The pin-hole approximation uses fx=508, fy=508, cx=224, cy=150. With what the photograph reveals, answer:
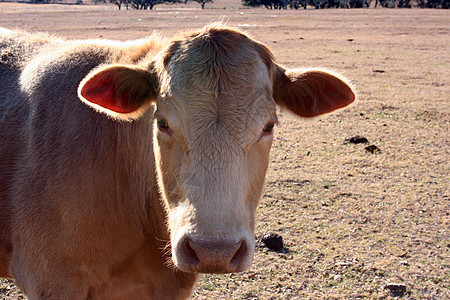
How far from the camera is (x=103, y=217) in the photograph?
3.34 m

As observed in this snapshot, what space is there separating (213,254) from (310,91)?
4.54 feet

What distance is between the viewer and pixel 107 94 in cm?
317

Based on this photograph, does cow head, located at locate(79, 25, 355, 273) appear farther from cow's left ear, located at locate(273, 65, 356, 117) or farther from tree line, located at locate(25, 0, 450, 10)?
tree line, located at locate(25, 0, 450, 10)

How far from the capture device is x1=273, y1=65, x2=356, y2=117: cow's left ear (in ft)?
10.7

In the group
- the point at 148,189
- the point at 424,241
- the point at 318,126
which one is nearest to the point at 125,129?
the point at 148,189

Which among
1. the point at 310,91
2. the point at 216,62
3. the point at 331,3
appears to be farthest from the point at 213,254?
the point at 331,3

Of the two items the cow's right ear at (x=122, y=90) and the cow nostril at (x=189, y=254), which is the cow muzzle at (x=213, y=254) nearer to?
the cow nostril at (x=189, y=254)

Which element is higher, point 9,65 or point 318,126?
point 9,65

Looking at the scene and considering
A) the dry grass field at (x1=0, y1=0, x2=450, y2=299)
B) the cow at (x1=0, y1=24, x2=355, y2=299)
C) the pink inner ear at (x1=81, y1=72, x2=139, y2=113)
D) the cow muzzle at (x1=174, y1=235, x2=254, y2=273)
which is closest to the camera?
the cow muzzle at (x1=174, y1=235, x2=254, y2=273)

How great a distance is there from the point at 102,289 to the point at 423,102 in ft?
29.3

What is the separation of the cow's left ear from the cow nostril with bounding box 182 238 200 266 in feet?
4.14

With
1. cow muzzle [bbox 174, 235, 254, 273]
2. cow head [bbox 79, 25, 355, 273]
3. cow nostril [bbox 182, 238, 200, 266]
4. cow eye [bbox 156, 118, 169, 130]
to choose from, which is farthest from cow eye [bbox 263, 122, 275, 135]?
cow nostril [bbox 182, 238, 200, 266]

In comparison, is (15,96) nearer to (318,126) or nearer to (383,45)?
(318,126)

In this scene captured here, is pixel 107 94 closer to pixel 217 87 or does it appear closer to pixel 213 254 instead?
pixel 217 87
